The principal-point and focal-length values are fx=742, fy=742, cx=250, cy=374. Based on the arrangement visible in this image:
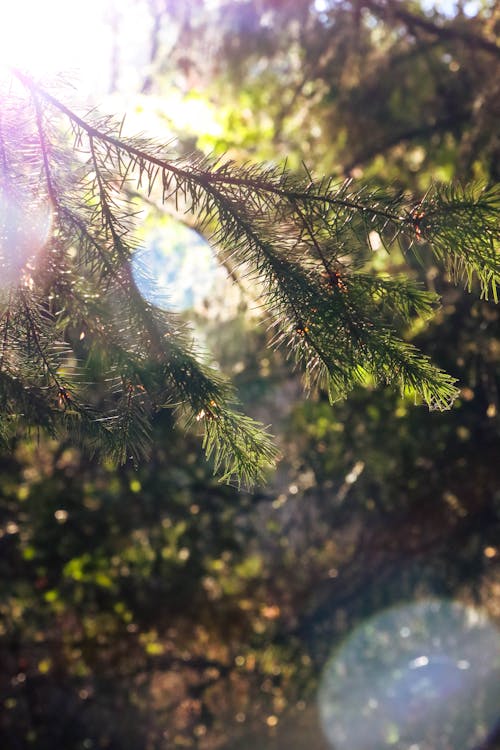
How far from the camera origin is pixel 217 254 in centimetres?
206

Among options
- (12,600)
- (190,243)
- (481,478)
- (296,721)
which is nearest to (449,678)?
(296,721)

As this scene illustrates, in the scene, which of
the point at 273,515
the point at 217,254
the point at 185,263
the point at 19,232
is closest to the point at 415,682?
the point at 273,515

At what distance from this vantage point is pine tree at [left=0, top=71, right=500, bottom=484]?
6.09 ft

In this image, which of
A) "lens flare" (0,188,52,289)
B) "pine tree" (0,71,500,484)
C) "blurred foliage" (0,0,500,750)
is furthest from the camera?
"blurred foliage" (0,0,500,750)

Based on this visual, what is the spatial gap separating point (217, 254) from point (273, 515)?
15.2ft

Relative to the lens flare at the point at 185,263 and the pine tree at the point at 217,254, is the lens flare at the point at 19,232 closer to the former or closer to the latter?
the pine tree at the point at 217,254

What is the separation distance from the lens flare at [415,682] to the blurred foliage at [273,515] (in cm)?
116

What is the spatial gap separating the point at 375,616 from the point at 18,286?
622 cm

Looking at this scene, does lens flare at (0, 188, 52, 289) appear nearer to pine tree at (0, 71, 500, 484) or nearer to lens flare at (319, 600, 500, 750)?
pine tree at (0, 71, 500, 484)

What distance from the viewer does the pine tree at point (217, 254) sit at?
1.86m

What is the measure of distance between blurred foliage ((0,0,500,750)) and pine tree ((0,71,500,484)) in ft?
10.8

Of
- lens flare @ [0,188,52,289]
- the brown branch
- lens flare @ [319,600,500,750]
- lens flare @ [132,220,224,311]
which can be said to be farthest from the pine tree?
lens flare @ [319,600,500,750]

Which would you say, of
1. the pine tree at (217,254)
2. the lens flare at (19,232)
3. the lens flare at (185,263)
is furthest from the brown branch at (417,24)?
the lens flare at (19,232)

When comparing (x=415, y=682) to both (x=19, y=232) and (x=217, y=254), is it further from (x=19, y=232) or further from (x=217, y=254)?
(x=19, y=232)
